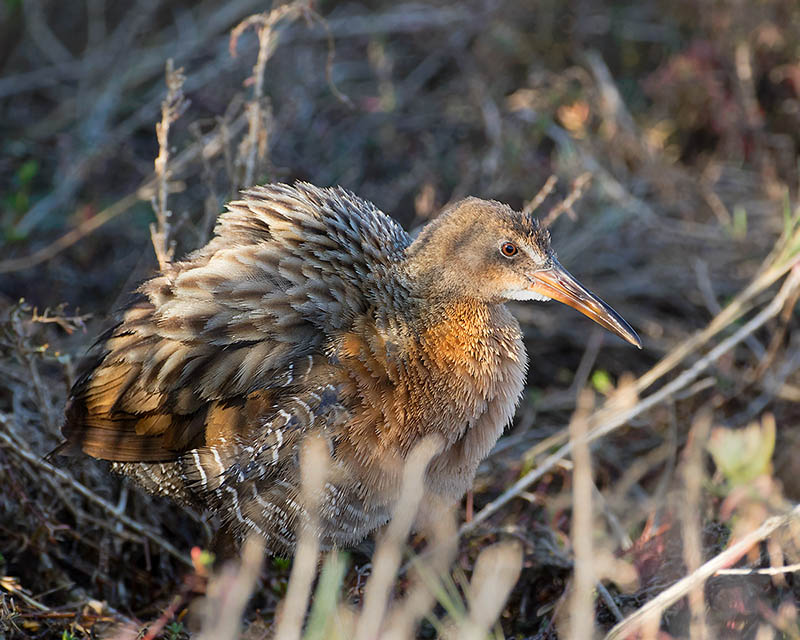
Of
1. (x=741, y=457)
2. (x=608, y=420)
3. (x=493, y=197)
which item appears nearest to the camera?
(x=741, y=457)

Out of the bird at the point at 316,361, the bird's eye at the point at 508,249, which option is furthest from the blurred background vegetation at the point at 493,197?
the bird's eye at the point at 508,249

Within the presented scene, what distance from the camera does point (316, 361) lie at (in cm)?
318

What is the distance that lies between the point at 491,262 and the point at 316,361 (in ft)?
2.23

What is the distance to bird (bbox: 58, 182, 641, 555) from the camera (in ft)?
10.3

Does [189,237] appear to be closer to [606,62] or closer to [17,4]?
[17,4]

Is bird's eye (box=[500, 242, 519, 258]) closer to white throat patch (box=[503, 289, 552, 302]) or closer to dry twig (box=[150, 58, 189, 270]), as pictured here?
white throat patch (box=[503, 289, 552, 302])

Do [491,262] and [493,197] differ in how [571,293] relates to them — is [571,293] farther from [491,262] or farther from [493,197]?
[493,197]

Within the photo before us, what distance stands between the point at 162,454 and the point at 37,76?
137 inches

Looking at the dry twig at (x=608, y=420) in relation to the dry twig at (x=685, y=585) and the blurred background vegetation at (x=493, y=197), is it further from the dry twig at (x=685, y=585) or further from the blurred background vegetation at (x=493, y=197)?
the dry twig at (x=685, y=585)

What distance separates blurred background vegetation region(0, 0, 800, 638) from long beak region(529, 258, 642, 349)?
21.2 inches

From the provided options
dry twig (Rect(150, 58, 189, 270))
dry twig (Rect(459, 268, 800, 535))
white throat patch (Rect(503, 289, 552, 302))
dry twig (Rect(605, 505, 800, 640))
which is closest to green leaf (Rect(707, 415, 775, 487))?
dry twig (Rect(605, 505, 800, 640))

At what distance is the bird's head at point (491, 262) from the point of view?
131 inches

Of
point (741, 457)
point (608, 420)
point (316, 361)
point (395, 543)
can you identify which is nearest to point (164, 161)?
point (316, 361)

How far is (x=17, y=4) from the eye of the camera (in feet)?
18.3
